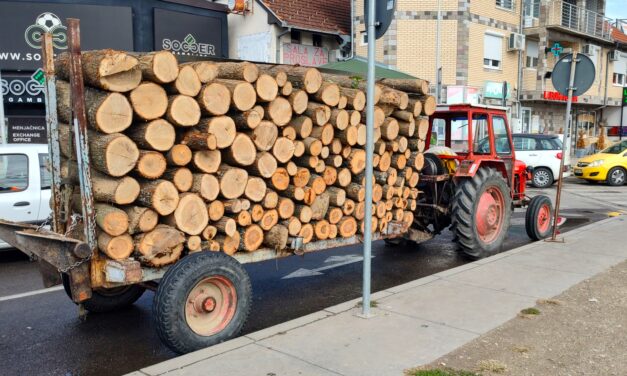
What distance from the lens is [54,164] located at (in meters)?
4.66

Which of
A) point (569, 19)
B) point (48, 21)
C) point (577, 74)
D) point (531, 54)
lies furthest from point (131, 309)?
point (569, 19)

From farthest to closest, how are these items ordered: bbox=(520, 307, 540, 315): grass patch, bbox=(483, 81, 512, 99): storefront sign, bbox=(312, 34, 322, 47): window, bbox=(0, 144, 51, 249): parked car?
bbox=(483, 81, 512, 99): storefront sign → bbox=(312, 34, 322, 47): window → bbox=(0, 144, 51, 249): parked car → bbox=(520, 307, 540, 315): grass patch

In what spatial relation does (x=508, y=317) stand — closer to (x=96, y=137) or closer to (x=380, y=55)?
(x=96, y=137)

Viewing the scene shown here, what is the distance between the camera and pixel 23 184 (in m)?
8.03

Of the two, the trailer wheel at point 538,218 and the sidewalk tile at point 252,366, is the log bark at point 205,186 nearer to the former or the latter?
the sidewalk tile at point 252,366

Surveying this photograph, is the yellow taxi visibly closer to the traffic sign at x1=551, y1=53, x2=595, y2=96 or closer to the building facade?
Answer: the building facade

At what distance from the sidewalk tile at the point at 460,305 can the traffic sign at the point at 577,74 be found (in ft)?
14.0

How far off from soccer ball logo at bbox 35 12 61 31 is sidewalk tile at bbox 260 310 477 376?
15.3 meters

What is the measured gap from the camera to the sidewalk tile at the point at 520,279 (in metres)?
6.04

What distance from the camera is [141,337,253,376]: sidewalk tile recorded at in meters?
3.89

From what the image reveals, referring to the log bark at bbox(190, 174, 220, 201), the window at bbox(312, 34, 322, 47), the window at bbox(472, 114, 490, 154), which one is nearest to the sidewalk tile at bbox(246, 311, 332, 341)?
the log bark at bbox(190, 174, 220, 201)

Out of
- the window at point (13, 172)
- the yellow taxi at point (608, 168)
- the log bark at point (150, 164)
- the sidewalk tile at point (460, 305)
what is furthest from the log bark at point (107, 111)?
the yellow taxi at point (608, 168)

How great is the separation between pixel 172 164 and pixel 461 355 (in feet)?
8.93

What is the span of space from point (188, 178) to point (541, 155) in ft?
56.2
